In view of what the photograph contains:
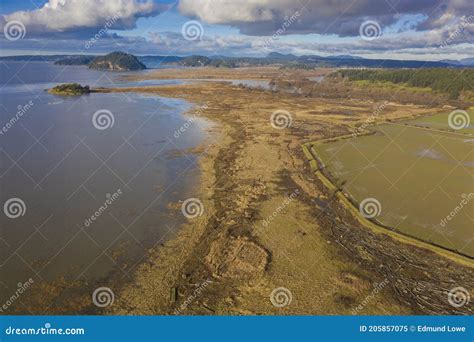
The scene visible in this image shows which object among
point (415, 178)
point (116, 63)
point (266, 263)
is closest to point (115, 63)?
point (116, 63)

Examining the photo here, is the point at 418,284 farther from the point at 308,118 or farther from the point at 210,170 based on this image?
the point at 308,118

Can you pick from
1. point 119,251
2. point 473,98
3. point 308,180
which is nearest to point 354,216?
point 308,180

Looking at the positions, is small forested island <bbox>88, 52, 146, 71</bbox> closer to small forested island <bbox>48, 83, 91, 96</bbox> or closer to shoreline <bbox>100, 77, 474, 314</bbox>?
small forested island <bbox>48, 83, 91, 96</bbox>

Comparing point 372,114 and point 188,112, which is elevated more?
point 372,114

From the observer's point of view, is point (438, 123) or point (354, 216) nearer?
point (354, 216)

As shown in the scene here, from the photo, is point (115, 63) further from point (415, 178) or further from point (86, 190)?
point (415, 178)

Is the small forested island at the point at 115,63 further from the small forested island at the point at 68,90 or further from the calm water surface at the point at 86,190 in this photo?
the calm water surface at the point at 86,190

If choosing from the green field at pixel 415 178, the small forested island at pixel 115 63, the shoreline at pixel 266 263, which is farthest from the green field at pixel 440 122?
the small forested island at pixel 115 63
